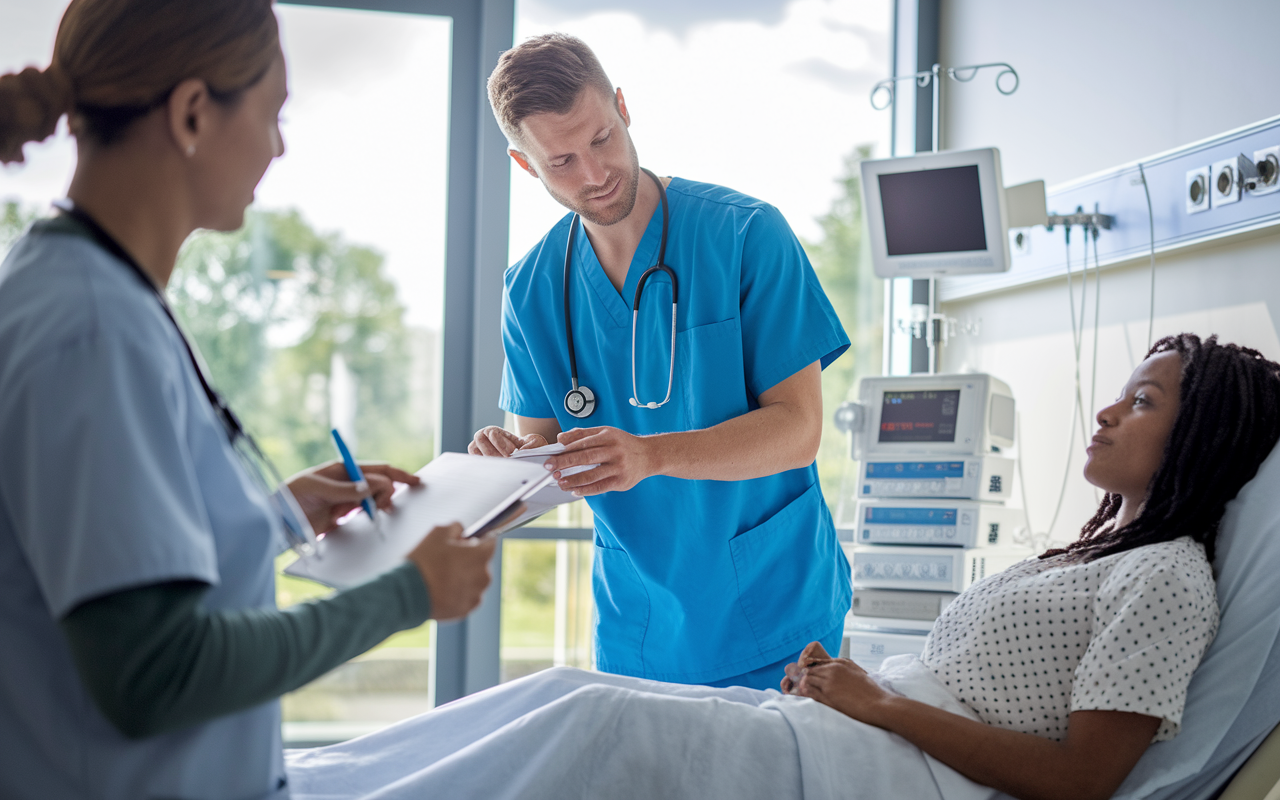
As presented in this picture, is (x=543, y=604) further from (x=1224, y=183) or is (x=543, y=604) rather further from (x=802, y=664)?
(x=1224, y=183)

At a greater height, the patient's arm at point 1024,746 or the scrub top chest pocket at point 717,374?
the scrub top chest pocket at point 717,374

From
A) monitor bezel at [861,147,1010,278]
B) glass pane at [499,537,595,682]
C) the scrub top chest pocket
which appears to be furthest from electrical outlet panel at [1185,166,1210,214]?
glass pane at [499,537,595,682]

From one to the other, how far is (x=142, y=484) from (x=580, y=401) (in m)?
1.03

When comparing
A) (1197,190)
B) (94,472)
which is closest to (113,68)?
(94,472)

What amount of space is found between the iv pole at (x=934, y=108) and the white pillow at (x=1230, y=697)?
1.54 meters

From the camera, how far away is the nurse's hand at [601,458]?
3.98ft

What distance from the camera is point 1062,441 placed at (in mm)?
2623

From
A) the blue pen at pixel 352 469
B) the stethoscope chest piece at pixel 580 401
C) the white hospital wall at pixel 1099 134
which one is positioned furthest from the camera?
the white hospital wall at pixel 1099 134

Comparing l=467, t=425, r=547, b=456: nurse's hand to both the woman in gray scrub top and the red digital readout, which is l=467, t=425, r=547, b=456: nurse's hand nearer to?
the woman in gray scrub top

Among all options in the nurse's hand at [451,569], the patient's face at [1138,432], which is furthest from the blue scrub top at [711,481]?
the nurse's hand at [451,569]

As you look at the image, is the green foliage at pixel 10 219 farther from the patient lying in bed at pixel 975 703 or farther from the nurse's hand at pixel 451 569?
the nurse's hand at pixel 451 569

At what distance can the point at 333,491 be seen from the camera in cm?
103

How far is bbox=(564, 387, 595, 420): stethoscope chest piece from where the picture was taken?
1625 millimetres

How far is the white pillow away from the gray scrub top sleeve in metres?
1.12
